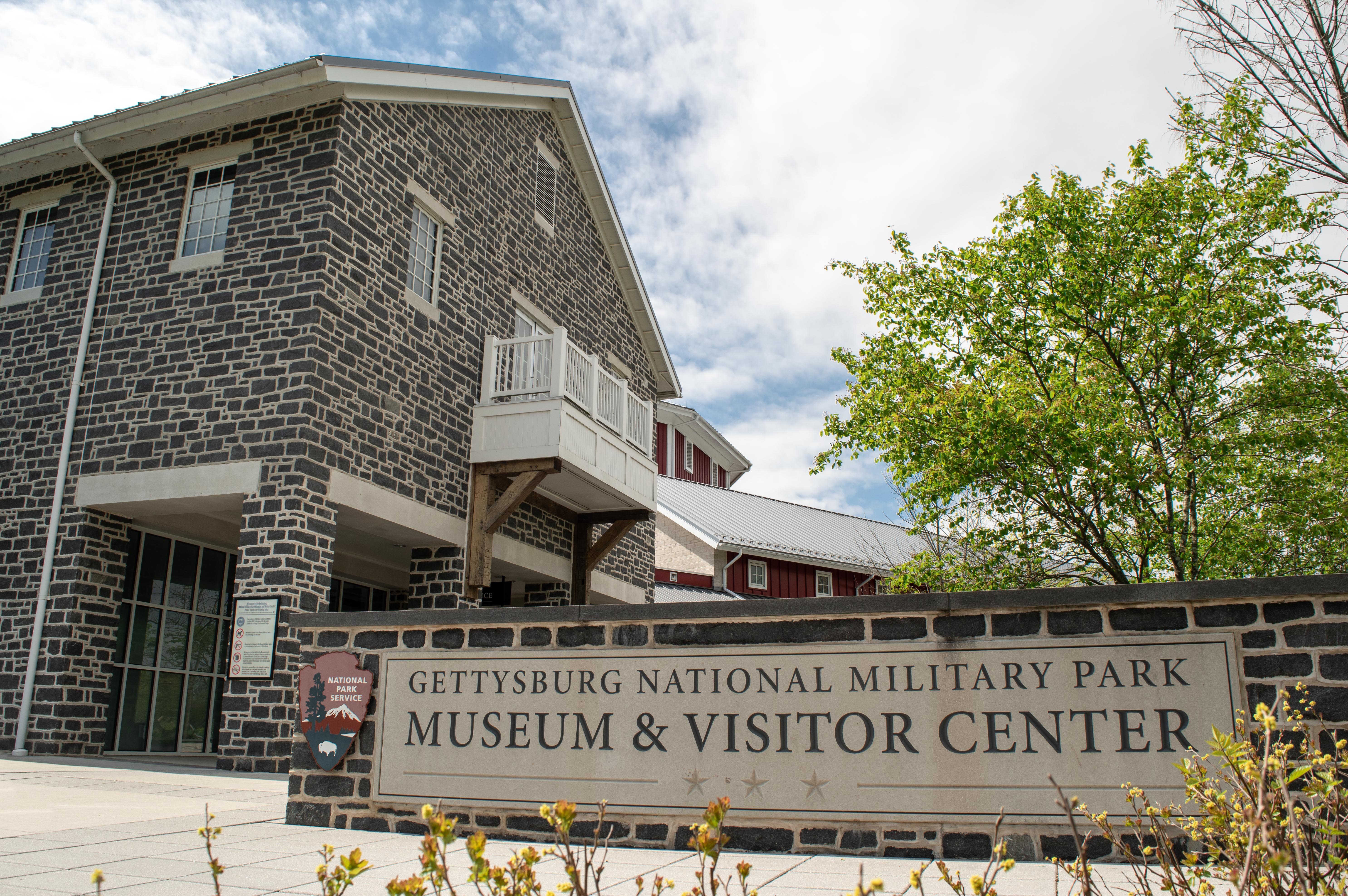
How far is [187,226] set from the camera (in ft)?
40.8

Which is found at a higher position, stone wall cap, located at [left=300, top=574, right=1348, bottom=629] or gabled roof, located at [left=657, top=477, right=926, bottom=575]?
gabled roof, located at [left=657, top=477, right=926, bottom=575]

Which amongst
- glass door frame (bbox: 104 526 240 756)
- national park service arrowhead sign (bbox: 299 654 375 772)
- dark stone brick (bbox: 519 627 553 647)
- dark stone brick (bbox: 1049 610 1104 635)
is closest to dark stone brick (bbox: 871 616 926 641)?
dark stone brick (bbox: 1049 610 1104 635)

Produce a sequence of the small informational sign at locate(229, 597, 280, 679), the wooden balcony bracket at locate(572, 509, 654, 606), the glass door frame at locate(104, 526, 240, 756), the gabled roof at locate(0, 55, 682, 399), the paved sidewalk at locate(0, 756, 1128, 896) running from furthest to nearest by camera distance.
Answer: the wooden balcony bracket at locate(572, 509, 654, 606), the glass door frame at locate(104, 526, 240, 756), the gabled roof at locate(0, 55, 682, 399), the small informational sign at locate(229, 597, 280, 679), the paved sidewalk at locate(0, 756, 1128, 896)

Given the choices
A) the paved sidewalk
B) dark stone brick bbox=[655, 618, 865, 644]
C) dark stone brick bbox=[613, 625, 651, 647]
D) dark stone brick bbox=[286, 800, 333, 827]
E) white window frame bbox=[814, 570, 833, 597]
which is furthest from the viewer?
white window frame bbox=[814, 570, 833, 597]

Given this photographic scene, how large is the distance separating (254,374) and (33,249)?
5248 millimetres

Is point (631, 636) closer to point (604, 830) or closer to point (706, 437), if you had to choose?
point (604, 830)

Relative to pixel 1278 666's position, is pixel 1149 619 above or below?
above

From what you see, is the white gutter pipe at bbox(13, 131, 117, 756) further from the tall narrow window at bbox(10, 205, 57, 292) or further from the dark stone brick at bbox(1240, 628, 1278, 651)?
the dark stone brick at bbox(1240, 628, 1278, 651)

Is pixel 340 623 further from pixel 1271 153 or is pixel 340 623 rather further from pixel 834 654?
pixel 1271 153

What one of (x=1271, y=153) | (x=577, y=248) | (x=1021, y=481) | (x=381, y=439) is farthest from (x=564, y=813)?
(x=577, y=248)

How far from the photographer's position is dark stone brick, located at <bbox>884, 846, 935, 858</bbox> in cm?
511

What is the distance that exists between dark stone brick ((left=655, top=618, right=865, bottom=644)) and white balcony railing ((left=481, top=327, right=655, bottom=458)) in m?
7.64

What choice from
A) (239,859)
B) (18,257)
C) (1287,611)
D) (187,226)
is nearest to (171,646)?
(187,226)

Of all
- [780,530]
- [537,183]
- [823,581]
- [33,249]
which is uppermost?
[537,183]
